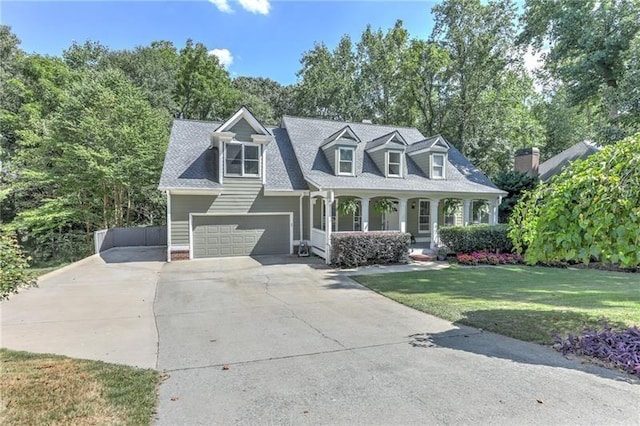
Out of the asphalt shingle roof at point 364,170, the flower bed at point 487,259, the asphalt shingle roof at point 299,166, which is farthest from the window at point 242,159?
the flower bed at point 487,259

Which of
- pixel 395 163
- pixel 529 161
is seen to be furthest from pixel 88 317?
pixel 529 161

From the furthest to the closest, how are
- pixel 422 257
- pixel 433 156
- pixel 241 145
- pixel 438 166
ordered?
1. pixel 438 166
2. pixel 433 156
3. pixel 241 145
4. pixel 422 257

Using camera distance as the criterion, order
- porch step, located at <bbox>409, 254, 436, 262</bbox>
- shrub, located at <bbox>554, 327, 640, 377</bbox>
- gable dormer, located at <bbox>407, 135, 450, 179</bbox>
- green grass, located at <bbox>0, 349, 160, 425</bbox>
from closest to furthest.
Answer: green grass, located at <bbox>0, 349, 160, 425</bbox> < shrub, located at <bbox>554, 327, 640, 377</bbox> < porch step, located at <bbox>409, 254, 436, 262</bbox> < gable dormer, located at <bbox>407, 135, 450, 179</bbox>

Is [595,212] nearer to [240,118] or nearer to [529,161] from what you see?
[240,118]

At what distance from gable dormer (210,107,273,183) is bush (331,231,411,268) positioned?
17.3 feet

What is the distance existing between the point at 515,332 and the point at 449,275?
610cm

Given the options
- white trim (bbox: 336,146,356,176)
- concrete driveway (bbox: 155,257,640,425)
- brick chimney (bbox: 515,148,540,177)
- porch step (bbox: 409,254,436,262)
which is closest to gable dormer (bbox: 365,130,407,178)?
white trim (bbox: 336,146,356,176)

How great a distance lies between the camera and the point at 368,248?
45.0 feet

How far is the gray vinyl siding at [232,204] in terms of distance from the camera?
15258 mm

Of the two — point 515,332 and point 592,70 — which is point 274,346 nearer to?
point 515,332

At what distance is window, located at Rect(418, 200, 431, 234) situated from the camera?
770 inches

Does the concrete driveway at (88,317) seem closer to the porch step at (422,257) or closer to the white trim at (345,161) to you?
the white trim at (345,161)

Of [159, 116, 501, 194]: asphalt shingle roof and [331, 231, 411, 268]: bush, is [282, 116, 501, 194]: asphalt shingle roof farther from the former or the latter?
[331, 231, 411, 268]: bush

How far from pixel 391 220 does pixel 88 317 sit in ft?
48.2
